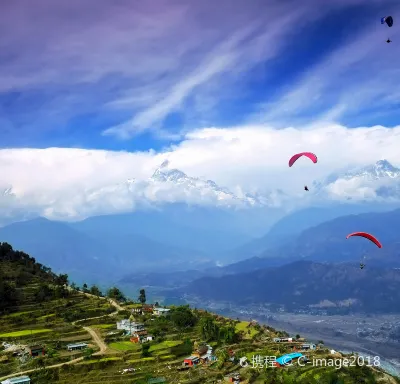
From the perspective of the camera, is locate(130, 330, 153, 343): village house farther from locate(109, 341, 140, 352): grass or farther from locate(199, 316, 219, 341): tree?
locate(199, 316, 219, 341): tree

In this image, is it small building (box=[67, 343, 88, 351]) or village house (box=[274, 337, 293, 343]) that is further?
village house (box=[274, 337, 293, 343])

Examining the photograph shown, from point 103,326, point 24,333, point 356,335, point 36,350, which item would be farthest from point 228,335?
point 356,335

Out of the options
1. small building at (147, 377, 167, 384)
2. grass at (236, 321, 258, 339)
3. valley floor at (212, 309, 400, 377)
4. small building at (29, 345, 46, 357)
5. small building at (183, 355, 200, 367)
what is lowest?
valley floor at (212, 309, 400, 377)

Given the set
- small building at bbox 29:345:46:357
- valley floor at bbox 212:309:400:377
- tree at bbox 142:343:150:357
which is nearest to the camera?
small building at bbox 29:345:46:357

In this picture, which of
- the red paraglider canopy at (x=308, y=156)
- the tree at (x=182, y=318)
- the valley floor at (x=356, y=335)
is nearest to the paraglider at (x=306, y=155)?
the red paraglider canopy at (x=308, y=156)

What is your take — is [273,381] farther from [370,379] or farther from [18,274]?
[18,274]

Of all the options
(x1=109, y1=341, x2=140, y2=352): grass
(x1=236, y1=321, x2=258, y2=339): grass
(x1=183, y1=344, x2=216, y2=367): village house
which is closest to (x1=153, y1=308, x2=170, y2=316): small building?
(x1=236, y1=321, x2=258, y2=339): grass

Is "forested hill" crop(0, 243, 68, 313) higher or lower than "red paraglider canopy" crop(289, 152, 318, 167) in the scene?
lower
